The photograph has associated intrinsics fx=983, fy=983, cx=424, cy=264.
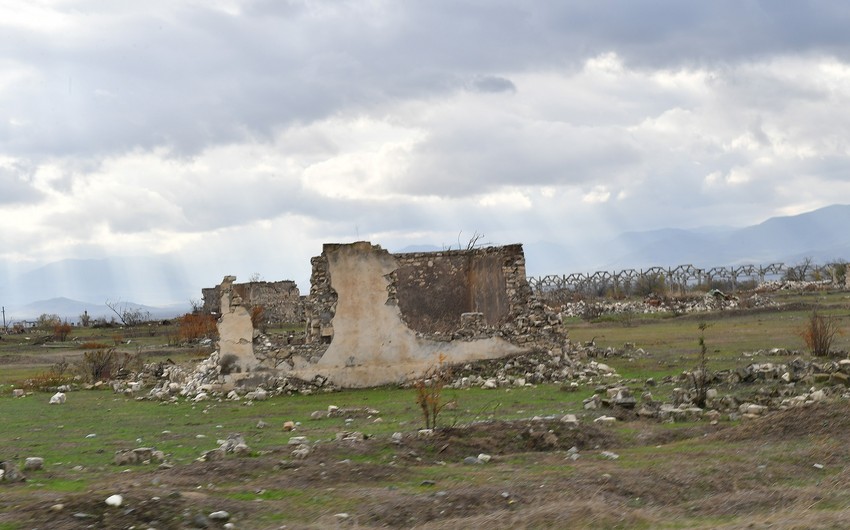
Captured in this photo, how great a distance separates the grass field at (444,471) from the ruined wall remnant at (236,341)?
2872mm

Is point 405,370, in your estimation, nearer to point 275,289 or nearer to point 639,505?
point 639,505

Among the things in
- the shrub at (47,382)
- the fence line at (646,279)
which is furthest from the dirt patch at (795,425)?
the fence line at (646,279)

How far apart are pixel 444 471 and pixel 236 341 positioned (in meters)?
10.6

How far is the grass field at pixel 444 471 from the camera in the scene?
24.1ft

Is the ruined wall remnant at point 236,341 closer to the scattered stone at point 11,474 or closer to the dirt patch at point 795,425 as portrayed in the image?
the scattered stone at point 11,474

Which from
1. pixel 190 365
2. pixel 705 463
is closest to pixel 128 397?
pixel 190 365

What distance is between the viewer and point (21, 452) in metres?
11.6

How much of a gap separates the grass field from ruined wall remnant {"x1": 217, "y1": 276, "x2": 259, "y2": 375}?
9.42 feet

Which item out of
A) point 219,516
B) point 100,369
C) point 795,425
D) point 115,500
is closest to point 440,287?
point 100,369

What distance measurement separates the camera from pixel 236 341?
63.0 ft

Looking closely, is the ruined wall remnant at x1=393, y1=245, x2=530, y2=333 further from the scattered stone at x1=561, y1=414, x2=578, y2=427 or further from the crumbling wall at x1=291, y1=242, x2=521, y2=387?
the scattered stone at x1=561, y1=414, x2=578, y2=427

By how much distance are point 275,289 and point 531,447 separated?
132 feet

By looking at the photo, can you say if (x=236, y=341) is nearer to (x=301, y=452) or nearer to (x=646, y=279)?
(x=301, y=452)

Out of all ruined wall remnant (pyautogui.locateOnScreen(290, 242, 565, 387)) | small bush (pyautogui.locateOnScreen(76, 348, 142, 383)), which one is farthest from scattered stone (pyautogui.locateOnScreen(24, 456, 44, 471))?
small bush (pyautogui.locateOnScreen(76, 348, 142, 383))
